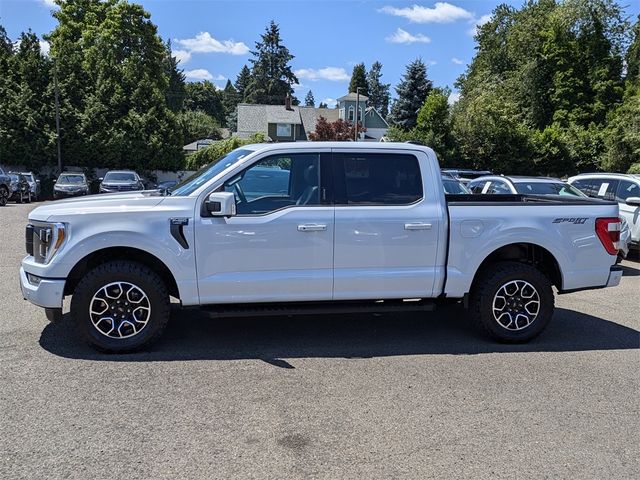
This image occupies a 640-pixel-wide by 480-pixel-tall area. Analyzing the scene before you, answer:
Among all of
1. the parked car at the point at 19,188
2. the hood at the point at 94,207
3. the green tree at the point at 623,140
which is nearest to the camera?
the hood at the point at 94,207

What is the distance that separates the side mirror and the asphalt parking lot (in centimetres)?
136

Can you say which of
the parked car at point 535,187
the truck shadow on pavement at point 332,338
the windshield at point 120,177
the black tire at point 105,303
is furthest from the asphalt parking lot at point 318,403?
the windshield at point 120,177

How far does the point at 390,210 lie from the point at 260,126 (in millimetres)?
61121

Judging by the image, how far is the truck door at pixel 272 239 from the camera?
5109mm

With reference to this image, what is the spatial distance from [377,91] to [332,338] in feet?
417

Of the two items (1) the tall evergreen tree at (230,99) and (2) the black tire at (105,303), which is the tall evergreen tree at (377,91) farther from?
(2) the black tire at (105,303)

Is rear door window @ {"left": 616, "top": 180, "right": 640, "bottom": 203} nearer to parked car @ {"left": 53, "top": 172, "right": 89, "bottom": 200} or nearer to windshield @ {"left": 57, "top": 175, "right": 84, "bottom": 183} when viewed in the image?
parked car @ {"left": 53, "top": 172, "right": 89, "bottom": 200}

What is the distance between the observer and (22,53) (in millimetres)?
35125

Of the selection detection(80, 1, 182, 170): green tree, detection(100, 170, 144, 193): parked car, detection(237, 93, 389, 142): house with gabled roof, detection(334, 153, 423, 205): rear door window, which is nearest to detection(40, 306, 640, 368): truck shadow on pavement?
detection(334, 153, 423, 205): rear door window

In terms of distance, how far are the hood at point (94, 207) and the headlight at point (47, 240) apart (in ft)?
0.24

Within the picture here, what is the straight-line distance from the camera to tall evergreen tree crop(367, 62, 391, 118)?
125438mm

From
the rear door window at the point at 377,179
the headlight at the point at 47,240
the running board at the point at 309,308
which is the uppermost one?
the rear door window at the point at 377,179

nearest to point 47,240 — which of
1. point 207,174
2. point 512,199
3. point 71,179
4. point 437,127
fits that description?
point 207,174

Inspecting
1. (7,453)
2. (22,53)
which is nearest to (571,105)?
(22,53)
